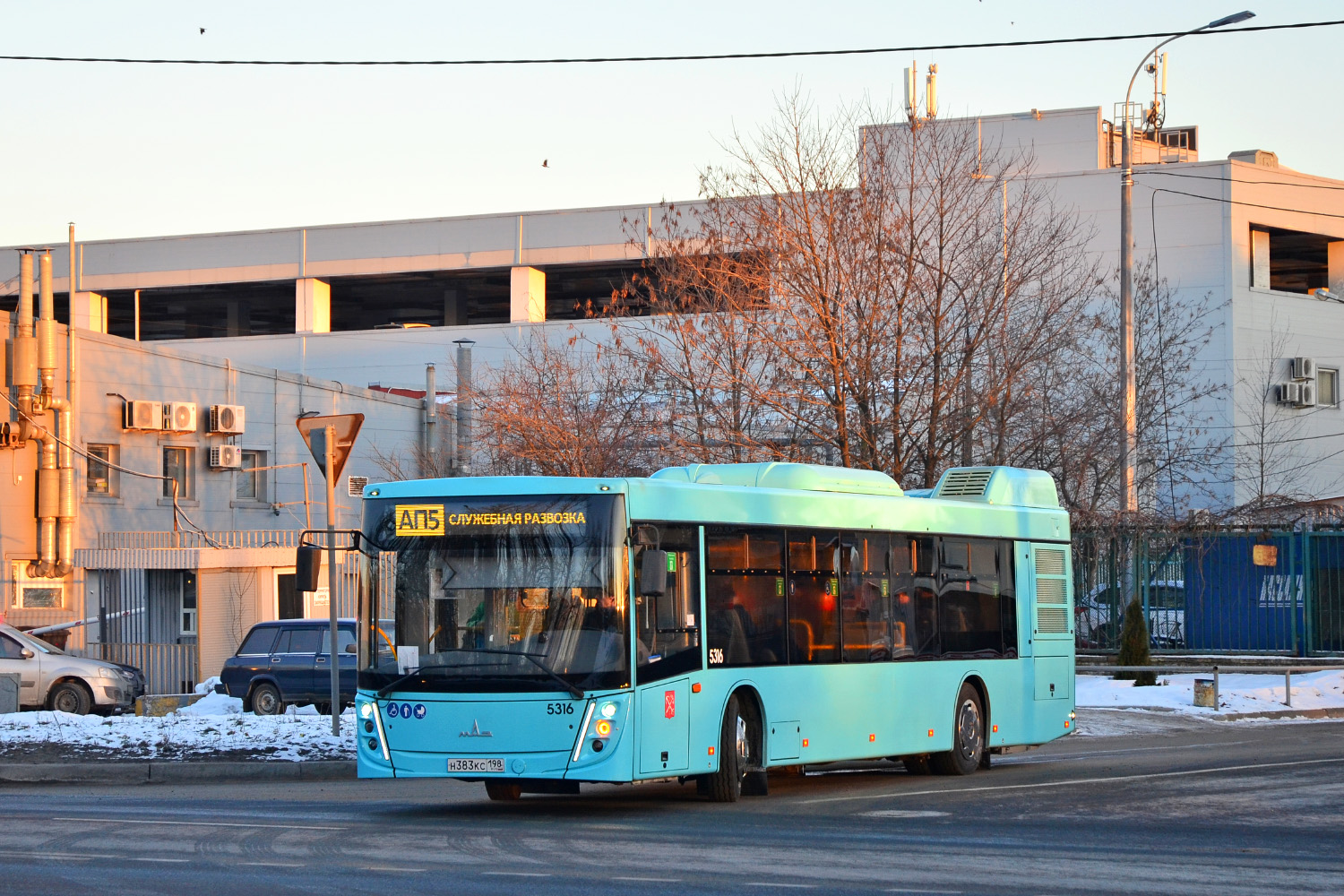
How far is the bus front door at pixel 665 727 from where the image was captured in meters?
12.2

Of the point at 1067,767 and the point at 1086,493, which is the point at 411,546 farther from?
the point at 1086,493

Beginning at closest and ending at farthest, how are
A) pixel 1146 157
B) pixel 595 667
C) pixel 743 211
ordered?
pixel 595 667 → pixel 743 211 → pixel 1146 157

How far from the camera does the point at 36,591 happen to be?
3284cm

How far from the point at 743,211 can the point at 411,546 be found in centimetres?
1142

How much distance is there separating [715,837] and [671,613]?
2.06 m

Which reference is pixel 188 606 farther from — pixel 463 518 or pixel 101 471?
pixel 463 518

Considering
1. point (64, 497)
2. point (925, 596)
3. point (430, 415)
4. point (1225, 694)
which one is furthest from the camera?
point (430, 415)

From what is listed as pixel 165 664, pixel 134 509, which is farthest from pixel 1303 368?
pixel 165 664

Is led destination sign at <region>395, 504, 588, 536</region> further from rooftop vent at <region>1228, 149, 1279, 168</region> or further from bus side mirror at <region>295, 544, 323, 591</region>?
rooftop vent at <region>1228, 149, 1279, 168</region>

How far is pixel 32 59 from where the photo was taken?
69.1 ft

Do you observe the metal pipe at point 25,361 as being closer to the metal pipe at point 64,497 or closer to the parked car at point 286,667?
the metal pipe at point 64,497

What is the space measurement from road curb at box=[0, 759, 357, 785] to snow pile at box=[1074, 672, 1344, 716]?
12.4m

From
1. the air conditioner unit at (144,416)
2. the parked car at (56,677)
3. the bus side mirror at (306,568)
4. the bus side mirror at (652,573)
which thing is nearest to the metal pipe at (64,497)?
the air conditioner unit at (144,416)

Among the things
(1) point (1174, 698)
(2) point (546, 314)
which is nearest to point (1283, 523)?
(1) point (1174, 698)
